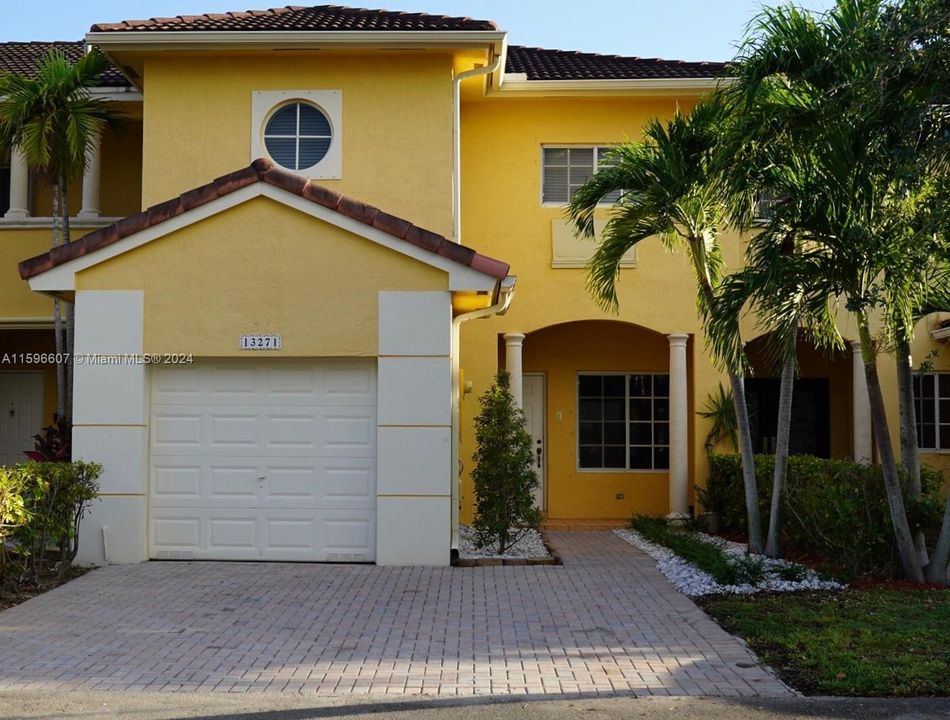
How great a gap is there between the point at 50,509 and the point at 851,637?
24.9ft

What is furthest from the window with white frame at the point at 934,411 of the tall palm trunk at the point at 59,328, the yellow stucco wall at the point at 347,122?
the tall palm trunk at the point at 59,328

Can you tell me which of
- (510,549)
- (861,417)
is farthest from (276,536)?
(861,417)

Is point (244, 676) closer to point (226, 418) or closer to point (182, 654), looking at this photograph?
point (182, 654)

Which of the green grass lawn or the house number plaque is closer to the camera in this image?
the green grass lawn

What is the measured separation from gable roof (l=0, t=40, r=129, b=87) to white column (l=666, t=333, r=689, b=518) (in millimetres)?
9081

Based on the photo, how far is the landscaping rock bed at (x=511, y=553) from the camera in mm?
12367

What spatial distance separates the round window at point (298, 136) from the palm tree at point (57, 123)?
235cm

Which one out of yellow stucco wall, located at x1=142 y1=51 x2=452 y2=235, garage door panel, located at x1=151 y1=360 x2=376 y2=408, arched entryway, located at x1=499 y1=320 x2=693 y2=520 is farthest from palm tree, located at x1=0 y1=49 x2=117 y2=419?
arched entryway, located at x1=499 y1=320 x2=693 y2=520

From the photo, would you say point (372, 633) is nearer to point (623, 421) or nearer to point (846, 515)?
point (846, 515)

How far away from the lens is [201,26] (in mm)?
14594

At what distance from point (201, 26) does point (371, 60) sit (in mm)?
2299

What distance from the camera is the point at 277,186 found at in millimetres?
12109

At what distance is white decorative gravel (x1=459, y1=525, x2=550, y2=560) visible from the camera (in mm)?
12938

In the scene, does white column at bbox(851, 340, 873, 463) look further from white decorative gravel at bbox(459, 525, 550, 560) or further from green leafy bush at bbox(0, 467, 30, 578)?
green leafy bush at bbox(0, 467, 30, 578)
